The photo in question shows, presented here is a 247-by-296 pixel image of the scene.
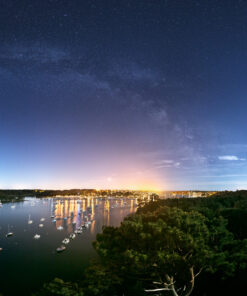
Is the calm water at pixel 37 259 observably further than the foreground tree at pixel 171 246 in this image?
Yes

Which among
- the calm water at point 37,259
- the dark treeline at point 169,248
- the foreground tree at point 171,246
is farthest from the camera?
the calm water at point 37,259

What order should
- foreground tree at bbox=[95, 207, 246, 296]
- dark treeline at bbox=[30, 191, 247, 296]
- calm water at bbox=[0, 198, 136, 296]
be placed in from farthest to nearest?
calm water at bbox=[0, 198, 136, 296], dark treeline at bbox=[30, 191, 247, 296], foreground tree at bbox=[95, 207, 246, 296]

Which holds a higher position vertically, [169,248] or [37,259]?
[169,248]

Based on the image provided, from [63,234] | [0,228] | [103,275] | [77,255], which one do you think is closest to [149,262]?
[103,275]

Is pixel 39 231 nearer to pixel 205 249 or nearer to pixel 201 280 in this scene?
pixel 201 280

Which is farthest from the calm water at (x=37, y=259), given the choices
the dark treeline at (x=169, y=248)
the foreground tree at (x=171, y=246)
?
the foreground tree at (x=171, y=246)

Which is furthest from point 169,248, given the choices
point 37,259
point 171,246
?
point 37,259

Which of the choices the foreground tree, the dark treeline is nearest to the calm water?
the dark treeline

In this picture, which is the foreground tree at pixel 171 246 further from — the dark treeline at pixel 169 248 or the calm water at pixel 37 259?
the calm water at pixel 37 259

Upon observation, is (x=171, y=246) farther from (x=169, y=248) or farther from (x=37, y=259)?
(x=37, y=259)

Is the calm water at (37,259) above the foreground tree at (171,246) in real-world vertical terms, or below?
below

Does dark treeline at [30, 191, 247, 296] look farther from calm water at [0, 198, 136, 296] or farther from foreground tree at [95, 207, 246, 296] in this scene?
calm water at [0, 198, 136, 296]
